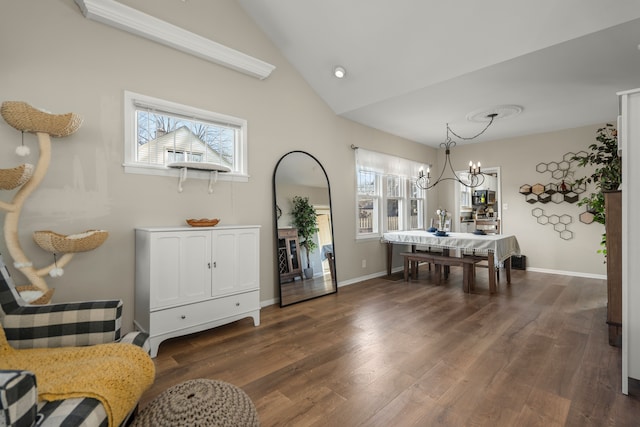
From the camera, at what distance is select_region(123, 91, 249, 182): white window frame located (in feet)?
8.25

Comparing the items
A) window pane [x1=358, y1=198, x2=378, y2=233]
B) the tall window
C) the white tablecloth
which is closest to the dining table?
the white tablecloth

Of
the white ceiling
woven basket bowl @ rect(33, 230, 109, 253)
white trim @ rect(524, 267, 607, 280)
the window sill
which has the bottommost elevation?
white trim @ rect(524, 267, 607, 280)

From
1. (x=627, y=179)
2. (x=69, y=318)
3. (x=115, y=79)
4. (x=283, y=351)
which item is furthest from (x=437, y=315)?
(x=115, y=79)

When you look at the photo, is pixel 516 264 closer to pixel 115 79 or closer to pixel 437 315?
pixel 437 315

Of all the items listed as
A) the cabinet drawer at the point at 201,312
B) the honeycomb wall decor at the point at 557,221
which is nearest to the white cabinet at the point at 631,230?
the cabinet drawer at the point at 201,312

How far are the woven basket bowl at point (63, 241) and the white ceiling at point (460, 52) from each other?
2.79 metres

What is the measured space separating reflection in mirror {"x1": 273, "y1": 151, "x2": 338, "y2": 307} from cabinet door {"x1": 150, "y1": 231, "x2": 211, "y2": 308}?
43.3 inches

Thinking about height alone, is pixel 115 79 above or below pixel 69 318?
above

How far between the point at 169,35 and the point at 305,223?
235 cm

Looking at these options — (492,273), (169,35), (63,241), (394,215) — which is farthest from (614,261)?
(169,35)

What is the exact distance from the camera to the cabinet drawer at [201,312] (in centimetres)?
231

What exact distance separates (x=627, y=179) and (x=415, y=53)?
2.19m

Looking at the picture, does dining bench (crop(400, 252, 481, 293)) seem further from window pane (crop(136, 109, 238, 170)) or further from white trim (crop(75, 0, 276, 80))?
white trim (crop(75, 0, 276, 80))

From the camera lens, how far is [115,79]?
8.05 ft
